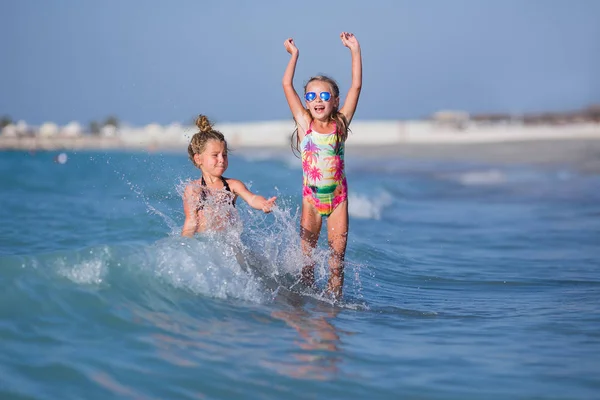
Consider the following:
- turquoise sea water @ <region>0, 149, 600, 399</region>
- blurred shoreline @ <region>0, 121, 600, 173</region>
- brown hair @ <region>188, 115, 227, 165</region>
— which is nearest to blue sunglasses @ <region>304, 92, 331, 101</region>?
brown hair @ <region>188, 115, 227, 165</region>

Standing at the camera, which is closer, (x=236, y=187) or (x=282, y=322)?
(x=282, y=322)

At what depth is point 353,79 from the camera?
18.7ft

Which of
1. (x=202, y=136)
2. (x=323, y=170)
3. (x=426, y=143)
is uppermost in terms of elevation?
(x=426, y=143)

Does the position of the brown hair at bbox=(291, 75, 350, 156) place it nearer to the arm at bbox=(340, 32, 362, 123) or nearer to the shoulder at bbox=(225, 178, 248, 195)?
the arm at bbox=(340, 32, 362, 123)

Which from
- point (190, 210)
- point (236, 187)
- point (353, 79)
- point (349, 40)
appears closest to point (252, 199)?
point (236, 187)

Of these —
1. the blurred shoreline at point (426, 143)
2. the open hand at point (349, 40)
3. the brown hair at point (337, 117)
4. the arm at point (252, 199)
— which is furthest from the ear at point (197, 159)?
the open hand at point (349, 40)

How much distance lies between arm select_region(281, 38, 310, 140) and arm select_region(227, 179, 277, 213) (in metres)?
0.57

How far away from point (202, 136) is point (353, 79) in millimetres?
1155

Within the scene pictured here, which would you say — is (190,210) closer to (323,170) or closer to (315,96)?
(323,170)

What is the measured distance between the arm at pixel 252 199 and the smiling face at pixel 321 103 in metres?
0.72

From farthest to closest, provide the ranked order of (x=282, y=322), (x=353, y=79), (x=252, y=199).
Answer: (x=353, y=79)
(x=252, y=199)
(x=282, y=322)

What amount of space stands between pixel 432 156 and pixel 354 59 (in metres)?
33.3

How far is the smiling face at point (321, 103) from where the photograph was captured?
18.4 ft

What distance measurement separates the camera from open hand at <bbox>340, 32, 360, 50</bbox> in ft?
18.7
